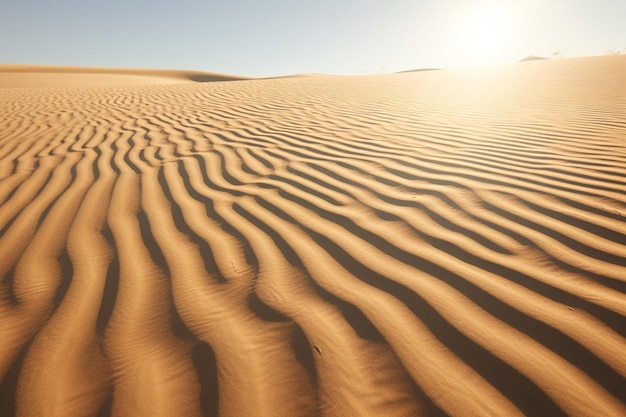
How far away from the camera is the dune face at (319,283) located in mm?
1166

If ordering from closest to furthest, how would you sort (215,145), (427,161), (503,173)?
(503,173) < (427,161) < (215,145)

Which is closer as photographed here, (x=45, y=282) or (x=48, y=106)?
(x=45, y=282)

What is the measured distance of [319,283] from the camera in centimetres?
163

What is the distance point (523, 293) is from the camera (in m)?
1.51

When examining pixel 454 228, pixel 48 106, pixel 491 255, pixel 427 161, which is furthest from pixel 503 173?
pixel 48 106

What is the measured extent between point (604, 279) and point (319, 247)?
1309mm

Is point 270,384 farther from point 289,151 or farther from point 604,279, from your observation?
point 289,151

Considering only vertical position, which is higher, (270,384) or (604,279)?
(604,279)

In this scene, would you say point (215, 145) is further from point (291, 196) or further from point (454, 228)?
point (454, 228)

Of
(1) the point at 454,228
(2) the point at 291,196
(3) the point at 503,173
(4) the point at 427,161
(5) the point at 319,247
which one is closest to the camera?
(5) the point at 319,247

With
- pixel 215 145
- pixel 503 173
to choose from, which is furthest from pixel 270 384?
pixel 215 145

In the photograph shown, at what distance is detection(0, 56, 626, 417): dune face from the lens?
1.17 metres

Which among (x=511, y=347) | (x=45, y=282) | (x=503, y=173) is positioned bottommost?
(x=45, y=282)

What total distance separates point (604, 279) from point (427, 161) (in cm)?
184
